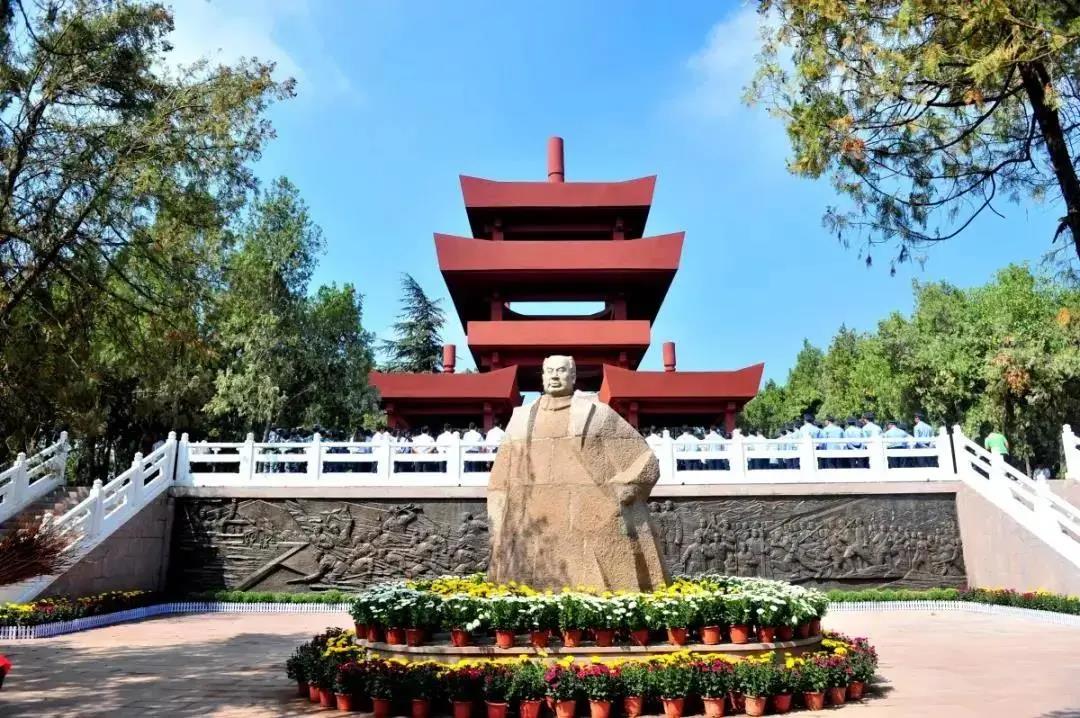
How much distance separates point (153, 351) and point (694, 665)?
6381mm

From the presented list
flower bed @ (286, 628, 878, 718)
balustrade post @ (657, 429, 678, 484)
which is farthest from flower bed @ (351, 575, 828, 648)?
balustrade post @ (657, 429, 678, 484)

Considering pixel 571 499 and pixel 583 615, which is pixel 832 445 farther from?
pixel 583 615

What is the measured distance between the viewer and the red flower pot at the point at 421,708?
186 inches

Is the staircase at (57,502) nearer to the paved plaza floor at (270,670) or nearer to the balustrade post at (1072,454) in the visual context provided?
the paved plaza floor at (270,670)

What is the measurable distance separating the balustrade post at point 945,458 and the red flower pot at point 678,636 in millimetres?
8043

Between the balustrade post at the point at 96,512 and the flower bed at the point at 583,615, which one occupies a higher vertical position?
the balustrade post at the point at 96,512

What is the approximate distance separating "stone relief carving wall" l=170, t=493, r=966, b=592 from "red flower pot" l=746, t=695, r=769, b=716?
654 centimetres

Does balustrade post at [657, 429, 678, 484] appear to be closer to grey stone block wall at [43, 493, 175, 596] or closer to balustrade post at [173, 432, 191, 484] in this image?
balustrade post at [173, 432, 191, 484]

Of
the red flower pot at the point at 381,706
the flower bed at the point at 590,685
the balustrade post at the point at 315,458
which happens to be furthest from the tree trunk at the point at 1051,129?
the balustrade post at the point at 315,458

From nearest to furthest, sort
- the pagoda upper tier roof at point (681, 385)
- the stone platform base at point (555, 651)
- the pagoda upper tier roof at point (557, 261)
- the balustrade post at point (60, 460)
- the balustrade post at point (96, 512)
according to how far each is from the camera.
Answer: the stone platform base at point (555, 651)
the balustrade post at point (96, 512)
the balustrade post at point (60, 460)
the pagoda upper tier roof at point (681, 385)
the pagoda upper tier roof at point (557, 261)

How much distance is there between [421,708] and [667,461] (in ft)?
24.5

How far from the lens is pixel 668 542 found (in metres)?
11.4

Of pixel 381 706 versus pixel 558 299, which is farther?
pixel 558 299

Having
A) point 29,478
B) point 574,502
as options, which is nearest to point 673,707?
point 574,502
